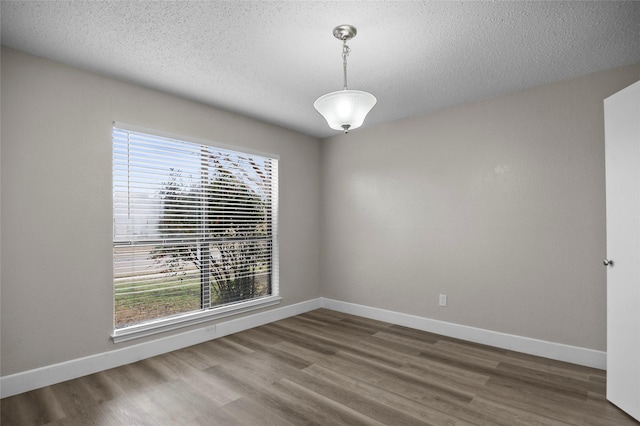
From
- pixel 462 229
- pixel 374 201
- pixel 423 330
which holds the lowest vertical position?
pixel 423 330

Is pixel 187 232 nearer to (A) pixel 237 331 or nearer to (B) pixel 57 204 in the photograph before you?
(B) pixel 57 204

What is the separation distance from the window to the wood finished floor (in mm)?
509

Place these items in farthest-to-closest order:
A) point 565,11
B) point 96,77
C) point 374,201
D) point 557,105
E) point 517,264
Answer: point 374,201, point 517,264, point 557,105, point 96,77, point 565,11

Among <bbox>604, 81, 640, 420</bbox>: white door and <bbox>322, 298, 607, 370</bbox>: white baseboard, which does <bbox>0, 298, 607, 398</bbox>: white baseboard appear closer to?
<bbox>322, 298, 607, 370</bbox>: white baseboard

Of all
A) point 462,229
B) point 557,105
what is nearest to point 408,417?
point 462,229

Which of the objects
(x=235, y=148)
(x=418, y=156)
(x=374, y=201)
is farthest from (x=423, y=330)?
(x=235, y=148)

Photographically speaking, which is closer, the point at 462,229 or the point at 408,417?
the point at 408,417

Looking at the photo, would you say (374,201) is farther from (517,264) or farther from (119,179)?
(119,179)

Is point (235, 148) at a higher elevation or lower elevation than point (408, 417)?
higher

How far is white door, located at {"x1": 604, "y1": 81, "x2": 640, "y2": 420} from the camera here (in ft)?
6.89

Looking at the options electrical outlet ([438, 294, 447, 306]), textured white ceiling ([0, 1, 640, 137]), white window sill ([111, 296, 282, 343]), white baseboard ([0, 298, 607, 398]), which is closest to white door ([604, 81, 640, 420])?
textured white ceiling ([0, 1, 640, 137])

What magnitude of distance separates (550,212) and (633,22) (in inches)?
60.5

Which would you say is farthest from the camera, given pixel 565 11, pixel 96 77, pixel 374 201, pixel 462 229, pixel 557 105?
pixel 374 201

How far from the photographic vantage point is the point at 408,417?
213 centimetres
